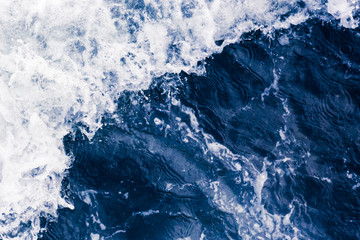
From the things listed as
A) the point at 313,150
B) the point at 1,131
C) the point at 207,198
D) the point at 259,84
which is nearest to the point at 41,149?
the point at 1,131

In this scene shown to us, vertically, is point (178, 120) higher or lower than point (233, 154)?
higher

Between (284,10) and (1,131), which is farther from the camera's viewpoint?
(284,10)

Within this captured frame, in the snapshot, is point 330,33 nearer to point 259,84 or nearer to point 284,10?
point 284,10

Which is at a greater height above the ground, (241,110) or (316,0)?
(316,0)
